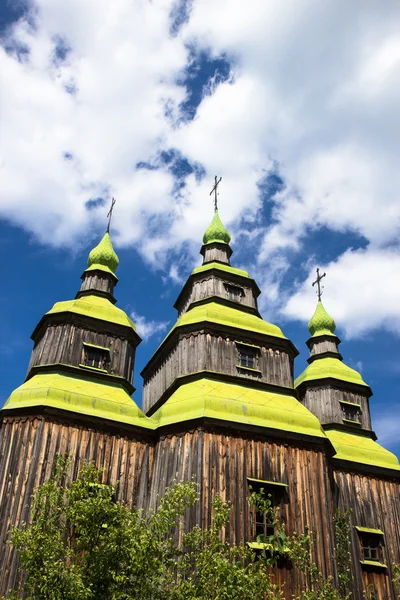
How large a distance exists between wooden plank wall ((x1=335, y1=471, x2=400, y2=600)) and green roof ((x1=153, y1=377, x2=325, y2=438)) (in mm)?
4081

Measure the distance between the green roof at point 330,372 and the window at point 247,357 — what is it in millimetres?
6902

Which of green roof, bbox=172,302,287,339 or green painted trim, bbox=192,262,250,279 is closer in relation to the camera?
green roof, bbox=172,302,287,339

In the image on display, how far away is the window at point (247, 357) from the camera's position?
21250 millimetres

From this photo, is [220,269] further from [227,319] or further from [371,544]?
[371,544]

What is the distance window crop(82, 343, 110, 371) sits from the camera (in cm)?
2091

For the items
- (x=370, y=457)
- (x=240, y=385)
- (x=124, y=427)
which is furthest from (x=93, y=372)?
(x=370, y=457)

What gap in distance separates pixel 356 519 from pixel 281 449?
209 inches

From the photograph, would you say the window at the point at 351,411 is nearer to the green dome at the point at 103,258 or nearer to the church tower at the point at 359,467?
the church tower at the point at 359,467

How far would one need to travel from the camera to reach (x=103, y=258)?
27016mm

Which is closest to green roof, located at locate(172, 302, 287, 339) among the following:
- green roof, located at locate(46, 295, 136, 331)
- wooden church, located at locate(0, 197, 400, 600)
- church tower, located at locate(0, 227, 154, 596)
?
wooden church, located at locate(0, 197, 400, 600)

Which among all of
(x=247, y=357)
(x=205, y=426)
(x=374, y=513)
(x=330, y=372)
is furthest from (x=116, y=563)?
(x=330, y=372)

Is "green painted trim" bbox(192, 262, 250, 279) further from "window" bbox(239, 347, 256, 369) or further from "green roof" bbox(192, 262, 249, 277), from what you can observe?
"window" bbox(239, 347, 256, 369)

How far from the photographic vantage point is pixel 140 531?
34.1 feet

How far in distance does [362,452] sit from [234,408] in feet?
24.9
